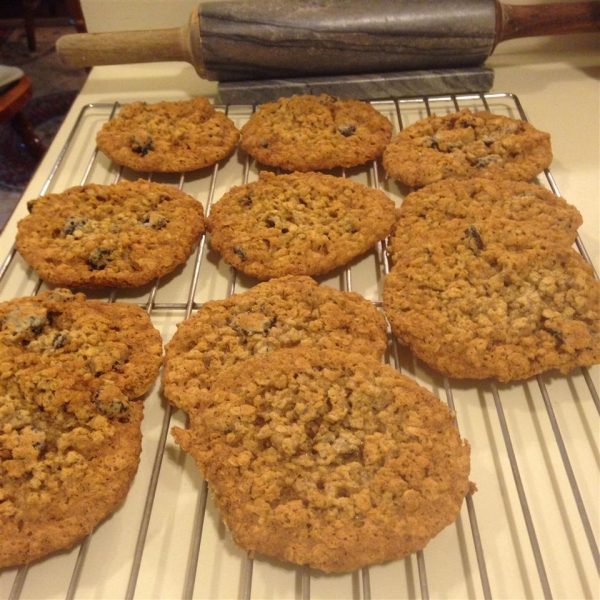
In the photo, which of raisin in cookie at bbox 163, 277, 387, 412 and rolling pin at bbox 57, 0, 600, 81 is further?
rolling pin at bbox 57, 0, 600, 81

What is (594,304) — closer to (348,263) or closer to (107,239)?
(348,263)

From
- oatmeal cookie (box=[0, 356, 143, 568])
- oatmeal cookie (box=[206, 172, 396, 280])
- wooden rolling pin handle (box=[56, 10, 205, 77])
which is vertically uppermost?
wooden rolling pin handle (box=[56, 10, 205, 77])

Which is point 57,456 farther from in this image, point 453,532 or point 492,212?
point 492,212

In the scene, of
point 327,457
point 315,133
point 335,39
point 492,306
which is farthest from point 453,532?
point 335,39

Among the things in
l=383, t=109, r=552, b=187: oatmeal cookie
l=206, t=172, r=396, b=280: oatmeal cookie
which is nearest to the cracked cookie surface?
l=206, t=172, r=396, b=280: oatmeal cookie

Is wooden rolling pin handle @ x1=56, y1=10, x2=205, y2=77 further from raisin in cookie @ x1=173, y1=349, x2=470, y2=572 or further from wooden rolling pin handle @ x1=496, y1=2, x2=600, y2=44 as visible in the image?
raisin in cookie @ x1=173, y1=349, x2=470, y2=572

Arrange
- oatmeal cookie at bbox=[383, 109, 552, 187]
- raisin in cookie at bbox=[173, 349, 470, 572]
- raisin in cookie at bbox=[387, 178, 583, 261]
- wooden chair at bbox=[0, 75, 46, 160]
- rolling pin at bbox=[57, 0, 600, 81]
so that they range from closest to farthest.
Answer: raisin in cookie at bbox=[173, 349, 470, 572] → raisin in cookie at bbox=[387, 178, 583, 261] → oatmeal cookie at bbox=[383, 109, 552, 187] → rolling pin at bbox=[57, 0, 600, 81] → wooden chair at bbox=[0, 75, 46, 160]


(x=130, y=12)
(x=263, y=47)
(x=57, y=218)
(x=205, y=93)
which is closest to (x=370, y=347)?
(x=57, y=218)
